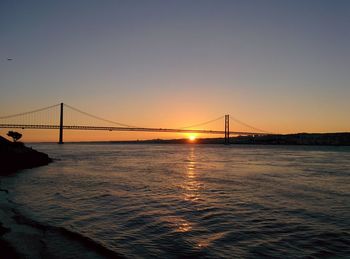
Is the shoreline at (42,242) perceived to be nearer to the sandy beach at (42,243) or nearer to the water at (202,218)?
the sandy beach at (42,243)

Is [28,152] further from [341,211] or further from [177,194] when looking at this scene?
[341,211]

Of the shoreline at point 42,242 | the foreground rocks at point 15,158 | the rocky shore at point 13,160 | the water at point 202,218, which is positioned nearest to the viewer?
the shoreline at point 42,242

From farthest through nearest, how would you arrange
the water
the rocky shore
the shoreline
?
1. the rocky shore
2. the water
3. the shoreline

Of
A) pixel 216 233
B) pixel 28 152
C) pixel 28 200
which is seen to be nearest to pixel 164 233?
pixel 216 233

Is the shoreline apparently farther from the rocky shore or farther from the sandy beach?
the rocky shore

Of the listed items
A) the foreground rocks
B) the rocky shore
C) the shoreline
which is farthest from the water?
the foreground rocks

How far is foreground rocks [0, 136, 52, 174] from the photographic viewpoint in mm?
28478

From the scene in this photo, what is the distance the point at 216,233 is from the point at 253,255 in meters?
1.89

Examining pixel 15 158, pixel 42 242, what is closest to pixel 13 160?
pixel 15 158

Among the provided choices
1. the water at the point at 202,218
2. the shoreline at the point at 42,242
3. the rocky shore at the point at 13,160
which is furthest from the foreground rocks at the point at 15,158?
the shoreline at the point at 42,242

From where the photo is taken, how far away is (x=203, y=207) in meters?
13.2

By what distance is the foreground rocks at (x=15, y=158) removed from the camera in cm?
2848

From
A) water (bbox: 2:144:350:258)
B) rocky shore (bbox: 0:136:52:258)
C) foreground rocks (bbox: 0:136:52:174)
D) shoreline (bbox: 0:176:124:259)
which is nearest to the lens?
shoreline (bbox: 0:176:124:259)

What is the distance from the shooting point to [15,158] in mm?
30844
